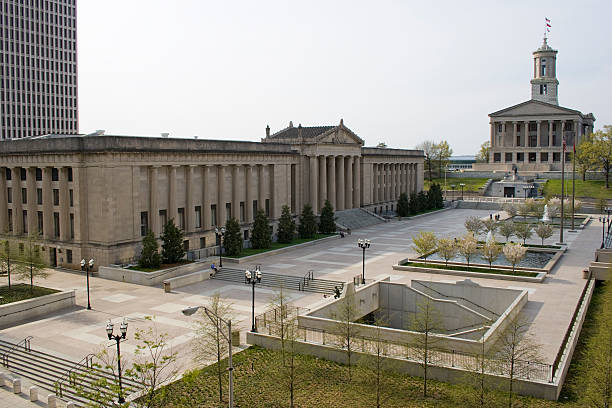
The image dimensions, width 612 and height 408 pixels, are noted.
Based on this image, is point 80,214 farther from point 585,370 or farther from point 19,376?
point 585,370

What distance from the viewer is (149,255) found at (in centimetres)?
4494

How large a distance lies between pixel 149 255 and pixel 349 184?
41.2 meters

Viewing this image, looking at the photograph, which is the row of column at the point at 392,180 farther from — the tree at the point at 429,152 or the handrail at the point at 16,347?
the handrail at the point at 16,347

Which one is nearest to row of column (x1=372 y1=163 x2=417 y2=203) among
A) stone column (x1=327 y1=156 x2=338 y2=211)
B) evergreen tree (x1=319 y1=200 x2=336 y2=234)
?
stone column (x1=327 y1=156 x2=338 y2=211)

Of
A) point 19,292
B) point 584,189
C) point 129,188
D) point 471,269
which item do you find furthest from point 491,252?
point 584,189

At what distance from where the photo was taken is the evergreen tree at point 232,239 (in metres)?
51.9

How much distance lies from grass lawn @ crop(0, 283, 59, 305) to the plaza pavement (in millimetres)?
2343

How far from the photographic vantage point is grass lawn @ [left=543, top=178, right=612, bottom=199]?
100750 mm

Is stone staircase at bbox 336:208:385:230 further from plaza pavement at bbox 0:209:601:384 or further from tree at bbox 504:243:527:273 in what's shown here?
tree at bbox 504:243:527:273

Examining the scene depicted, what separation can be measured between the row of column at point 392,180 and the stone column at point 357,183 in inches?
272

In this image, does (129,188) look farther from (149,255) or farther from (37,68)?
(37,68)

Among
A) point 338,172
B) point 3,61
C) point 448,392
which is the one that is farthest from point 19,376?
point 3,61

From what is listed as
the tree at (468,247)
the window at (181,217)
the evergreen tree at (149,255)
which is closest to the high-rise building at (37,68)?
the window at (181,217)

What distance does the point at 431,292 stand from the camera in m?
38.9
